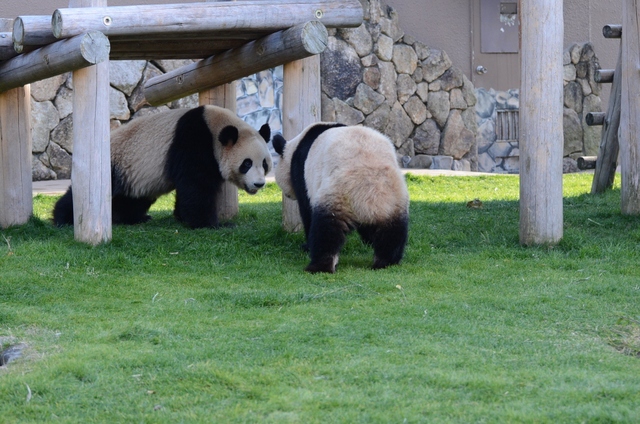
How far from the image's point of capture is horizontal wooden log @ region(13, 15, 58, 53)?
6027 millimetres

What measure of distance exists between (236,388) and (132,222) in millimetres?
4923

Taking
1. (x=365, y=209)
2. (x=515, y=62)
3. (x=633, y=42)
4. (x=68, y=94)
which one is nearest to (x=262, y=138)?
(x=365, y=209)

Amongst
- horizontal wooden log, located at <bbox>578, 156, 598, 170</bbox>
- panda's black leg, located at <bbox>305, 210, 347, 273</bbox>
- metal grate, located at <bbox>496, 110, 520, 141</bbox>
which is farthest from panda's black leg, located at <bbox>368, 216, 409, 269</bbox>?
metal grate, located at <bbox>496, 110, 520, 141</bbox>

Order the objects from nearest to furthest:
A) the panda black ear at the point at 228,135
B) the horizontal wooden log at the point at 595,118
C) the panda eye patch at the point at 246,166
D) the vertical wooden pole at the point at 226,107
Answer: the panda black ear at the point at 228,135, the panda eye patch at the point at 246,166, the vertical wooden pole at the point at 226,107, the horizontal wooden log at the point at 595,118

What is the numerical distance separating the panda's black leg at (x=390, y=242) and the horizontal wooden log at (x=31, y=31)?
9.26ft

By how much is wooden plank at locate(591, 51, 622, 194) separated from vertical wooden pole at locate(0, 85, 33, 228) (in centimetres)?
580

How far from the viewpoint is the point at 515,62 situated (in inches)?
617

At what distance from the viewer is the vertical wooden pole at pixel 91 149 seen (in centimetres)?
625

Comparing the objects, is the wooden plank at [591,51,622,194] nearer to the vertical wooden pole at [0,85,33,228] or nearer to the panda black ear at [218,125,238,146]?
the panda black ear at [218,125,238,146]

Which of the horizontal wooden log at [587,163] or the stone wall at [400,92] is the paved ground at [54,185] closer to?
the stone wall at [400,92]

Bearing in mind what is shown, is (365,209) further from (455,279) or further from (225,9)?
(225,9)

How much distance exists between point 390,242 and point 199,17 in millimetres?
2226

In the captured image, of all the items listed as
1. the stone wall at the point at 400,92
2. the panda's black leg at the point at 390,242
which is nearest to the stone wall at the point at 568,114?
the stone wall at the point at 400,92

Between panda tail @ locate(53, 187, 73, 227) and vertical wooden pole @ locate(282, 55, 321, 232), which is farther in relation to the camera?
panda tail @ locate(53, 187, 73, 227)
